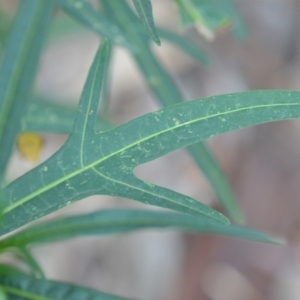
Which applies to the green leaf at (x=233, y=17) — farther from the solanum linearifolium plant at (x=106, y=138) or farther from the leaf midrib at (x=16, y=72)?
the leaf midrib at (x=16, y=72)

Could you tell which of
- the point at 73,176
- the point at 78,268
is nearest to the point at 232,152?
the point at 78,268

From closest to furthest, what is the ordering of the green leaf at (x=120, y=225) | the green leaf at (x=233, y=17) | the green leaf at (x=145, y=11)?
1. the green leaf at (x=145, y=11)
2. the green leaf at (x=120, y=225)
3. the green leaf at (x=233, y=17)

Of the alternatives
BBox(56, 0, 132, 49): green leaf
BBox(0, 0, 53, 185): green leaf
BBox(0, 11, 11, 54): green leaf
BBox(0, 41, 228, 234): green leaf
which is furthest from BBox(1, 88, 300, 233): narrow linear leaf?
BBox(0, 11, 11, 54): green leaf

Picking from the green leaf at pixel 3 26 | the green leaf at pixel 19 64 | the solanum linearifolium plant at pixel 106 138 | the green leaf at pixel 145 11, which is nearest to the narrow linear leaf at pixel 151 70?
the solanum linearifolium plant at pixel 106 138

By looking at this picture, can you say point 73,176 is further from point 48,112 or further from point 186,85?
point 186,85

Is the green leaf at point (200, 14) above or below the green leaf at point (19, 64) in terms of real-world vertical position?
above

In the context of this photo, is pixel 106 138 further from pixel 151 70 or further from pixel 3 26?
pixel 3 26
